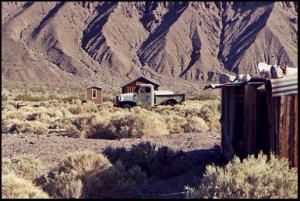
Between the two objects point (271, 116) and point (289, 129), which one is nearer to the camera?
point (289, 129)

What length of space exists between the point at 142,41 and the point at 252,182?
9741 cm

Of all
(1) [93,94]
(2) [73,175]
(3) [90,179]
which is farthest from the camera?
(1) [93,94]

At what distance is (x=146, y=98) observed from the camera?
40875 millimetres

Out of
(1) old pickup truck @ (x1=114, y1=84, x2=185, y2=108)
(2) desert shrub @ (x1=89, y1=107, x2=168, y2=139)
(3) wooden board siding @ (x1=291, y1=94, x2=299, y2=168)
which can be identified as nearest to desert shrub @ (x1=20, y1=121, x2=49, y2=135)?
(2) desert shrub @ (x1=89, y1=107, x2=168, y2=139)

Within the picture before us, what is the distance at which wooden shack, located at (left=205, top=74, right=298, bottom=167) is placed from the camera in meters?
9.46

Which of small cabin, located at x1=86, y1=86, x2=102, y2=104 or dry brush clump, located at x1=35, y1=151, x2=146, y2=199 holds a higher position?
small cabin, located at x1=86, y1=86, x2=102, y2=104

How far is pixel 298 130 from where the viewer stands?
369 inches

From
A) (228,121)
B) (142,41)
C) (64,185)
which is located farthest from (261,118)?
(142,41)

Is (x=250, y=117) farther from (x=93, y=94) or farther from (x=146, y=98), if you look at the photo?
(x=93, y=94)

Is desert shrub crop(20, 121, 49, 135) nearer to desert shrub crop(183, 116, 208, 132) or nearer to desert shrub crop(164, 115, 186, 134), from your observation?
desert shrub crop(164, 115, 186, 134)

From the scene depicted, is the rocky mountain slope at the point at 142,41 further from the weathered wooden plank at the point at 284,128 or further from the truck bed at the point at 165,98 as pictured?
the weathered wooden plank at the point at 284,128

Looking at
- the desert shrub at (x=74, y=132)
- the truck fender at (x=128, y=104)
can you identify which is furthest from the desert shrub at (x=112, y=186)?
the truck fender at (x=128, y=104)

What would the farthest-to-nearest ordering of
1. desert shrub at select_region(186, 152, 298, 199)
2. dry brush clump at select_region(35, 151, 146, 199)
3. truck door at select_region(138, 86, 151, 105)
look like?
truck door at select_region(138, 86, 151, 105)
dry brush clump at select_region(35, 151, 146, 199)
desert shrub at select_region(186, 152, 298, 199)

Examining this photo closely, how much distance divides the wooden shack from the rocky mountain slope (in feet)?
260
